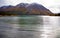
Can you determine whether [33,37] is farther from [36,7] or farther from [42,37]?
[36,7]

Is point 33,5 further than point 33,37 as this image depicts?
Yes

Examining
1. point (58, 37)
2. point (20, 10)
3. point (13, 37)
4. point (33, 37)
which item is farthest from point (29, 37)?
point (20, 10)

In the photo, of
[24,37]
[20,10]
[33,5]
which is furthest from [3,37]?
[33,5]

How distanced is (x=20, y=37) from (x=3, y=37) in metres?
1.03

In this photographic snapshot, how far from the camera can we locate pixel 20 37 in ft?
39.0

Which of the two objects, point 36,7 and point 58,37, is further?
point 36,7

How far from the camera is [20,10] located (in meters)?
101

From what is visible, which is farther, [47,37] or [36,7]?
[36,7]

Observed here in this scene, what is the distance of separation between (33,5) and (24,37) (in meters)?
96.1

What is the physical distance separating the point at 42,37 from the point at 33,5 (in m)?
96.0

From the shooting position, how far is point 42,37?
12.0m

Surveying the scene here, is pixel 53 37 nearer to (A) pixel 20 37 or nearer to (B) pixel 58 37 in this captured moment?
(B) pixel 58 37

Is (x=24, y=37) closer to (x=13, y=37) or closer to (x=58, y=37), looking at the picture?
(x=13, y=37)

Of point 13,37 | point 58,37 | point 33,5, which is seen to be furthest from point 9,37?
point 33,5
